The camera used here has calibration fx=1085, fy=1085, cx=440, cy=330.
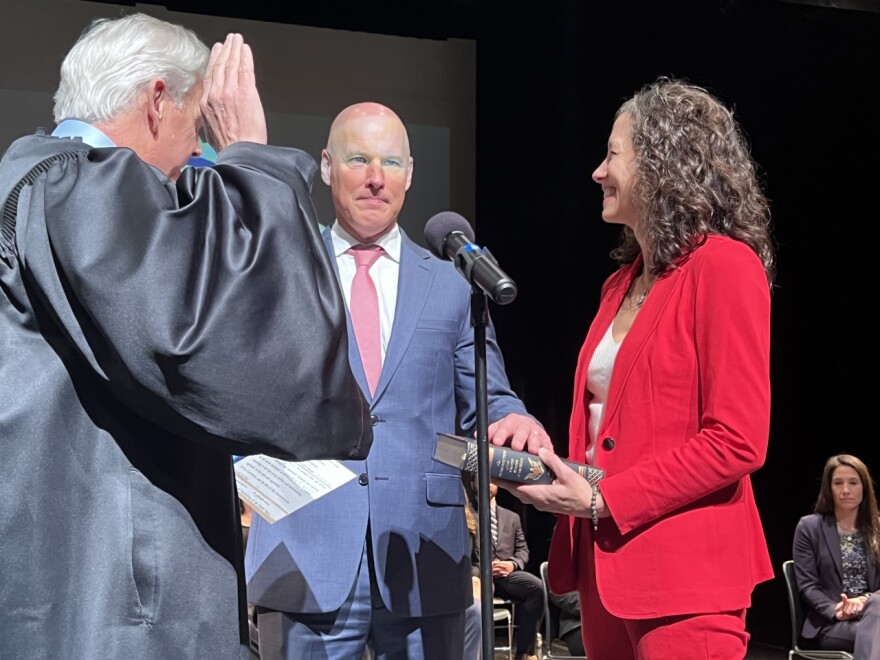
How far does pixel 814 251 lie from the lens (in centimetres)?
748

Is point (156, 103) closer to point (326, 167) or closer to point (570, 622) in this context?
point (326, 167)

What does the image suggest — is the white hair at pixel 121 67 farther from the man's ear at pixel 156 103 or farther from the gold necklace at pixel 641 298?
the gold necklace at pixel 641 298

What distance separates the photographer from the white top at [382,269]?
2.38m

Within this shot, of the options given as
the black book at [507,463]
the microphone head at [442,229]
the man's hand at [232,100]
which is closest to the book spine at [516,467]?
the black book at [507,463]

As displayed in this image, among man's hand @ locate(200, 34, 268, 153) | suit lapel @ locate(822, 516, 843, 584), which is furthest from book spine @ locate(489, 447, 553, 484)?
suit lapel @ locate(822, 516, 843, 584)

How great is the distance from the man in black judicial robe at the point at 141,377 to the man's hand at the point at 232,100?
100 millimetres

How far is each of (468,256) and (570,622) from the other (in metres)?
5.35

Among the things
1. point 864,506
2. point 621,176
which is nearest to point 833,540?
point 864,506

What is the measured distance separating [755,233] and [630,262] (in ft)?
1.17

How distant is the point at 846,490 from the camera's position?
5.88m

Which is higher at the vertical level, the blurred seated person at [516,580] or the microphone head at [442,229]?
the microphone head at [442,229]

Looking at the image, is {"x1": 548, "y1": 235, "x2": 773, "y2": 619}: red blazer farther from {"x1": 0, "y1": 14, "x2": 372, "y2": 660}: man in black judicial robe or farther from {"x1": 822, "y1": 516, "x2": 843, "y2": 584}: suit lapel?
{"x1": 822, "y1": 516, "x2": 843, "y2": 584}: suit lapel

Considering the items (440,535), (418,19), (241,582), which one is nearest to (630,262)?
(440,535)

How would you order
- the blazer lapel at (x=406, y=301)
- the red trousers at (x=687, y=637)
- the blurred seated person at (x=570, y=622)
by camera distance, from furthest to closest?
the blurred seated person at (x=570, y=622)
the blazer lapel at (x=406, y=301)
the red trousers at (x=687, y=637)
